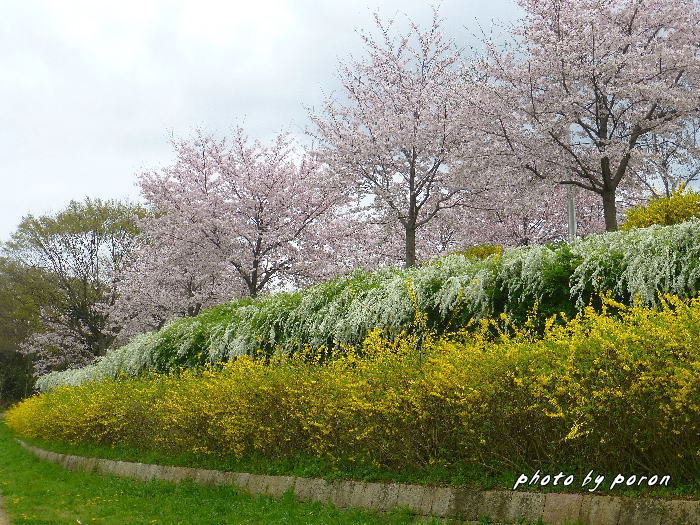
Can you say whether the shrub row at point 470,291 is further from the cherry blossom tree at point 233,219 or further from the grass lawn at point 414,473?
the cherry blossom tree at point 233,219

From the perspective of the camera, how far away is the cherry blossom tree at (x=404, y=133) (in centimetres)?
1730

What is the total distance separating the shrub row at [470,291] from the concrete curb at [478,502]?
6.21ft

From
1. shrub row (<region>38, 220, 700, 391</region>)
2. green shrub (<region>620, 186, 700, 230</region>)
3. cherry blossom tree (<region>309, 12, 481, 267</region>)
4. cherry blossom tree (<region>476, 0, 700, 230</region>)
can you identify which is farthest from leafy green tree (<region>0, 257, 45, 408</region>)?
green shrub (<region>620, 186, 700, 230</region>)

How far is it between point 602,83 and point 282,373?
1145 centimetres

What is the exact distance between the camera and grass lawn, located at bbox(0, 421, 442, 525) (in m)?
5.82

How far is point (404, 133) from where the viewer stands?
681 inches

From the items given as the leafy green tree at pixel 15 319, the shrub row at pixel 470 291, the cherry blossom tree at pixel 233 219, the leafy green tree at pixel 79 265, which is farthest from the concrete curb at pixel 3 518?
the leafy green tree at pixel 15 319

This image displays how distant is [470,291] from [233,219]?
47.3 ft

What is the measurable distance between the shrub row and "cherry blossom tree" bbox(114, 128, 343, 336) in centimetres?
856

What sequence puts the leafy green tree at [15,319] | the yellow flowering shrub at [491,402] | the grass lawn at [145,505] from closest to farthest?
the yellow flowering shrub at [491,402] < the grass lawn at [145,505] < the leafy green tree at [15,319]

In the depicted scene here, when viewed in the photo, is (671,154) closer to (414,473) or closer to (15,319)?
(414,473)

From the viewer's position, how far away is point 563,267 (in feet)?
24.3

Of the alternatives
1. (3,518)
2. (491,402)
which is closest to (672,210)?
(491,402)

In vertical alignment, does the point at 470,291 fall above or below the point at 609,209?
below
